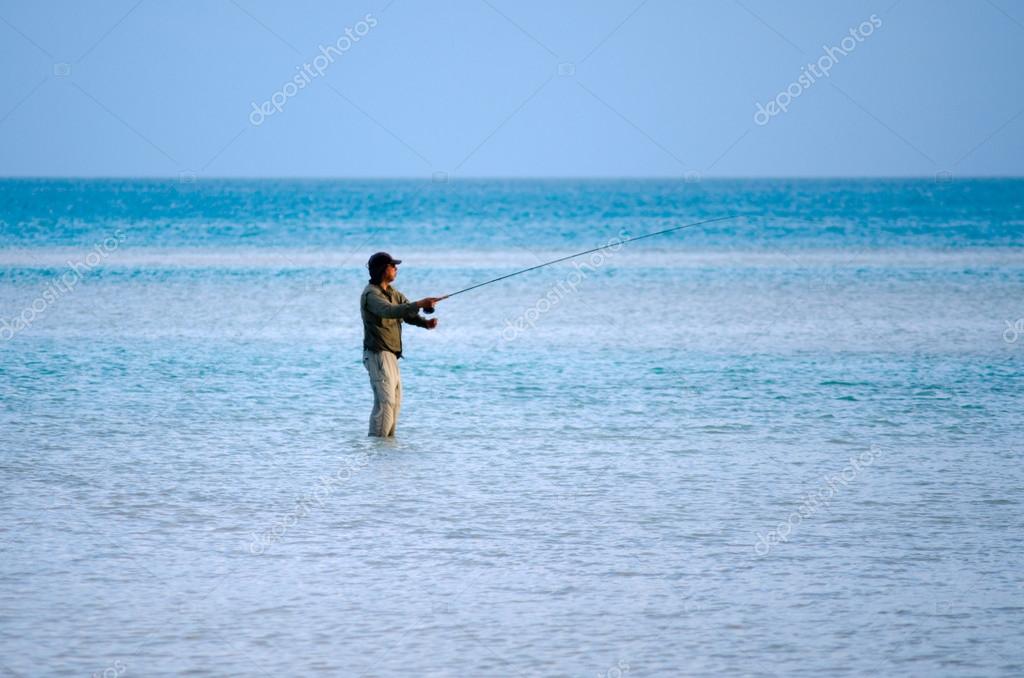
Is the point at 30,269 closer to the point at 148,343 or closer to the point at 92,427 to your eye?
the point at 148,343

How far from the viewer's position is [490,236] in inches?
1805

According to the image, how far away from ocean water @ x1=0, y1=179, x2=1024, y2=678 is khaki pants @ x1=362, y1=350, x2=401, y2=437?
5.4 inches

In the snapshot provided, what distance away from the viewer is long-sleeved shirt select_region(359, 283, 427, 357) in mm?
9188

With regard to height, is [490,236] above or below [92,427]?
above

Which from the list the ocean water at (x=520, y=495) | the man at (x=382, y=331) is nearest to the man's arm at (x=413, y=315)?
the man at (x=382, y=331)

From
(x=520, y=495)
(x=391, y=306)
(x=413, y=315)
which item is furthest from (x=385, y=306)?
(x=520, y=495)

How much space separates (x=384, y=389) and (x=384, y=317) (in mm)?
569

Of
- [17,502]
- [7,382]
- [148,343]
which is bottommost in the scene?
[17,502]

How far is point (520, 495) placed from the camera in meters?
7.84

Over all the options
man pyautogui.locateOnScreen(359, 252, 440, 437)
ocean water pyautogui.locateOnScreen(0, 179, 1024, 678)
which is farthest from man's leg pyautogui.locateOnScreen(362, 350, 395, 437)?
ocean water pyautogui.locateOnScreen(0, 179, 1024, 678)

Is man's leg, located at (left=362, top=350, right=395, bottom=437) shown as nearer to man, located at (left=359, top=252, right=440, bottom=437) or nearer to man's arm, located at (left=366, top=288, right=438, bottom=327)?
man, located at (left=359, top=252, right=440, bottom=437)

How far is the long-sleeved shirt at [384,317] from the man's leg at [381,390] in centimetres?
7

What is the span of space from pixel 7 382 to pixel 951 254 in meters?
27.2

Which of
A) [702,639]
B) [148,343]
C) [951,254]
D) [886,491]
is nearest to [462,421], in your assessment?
[886,491]
